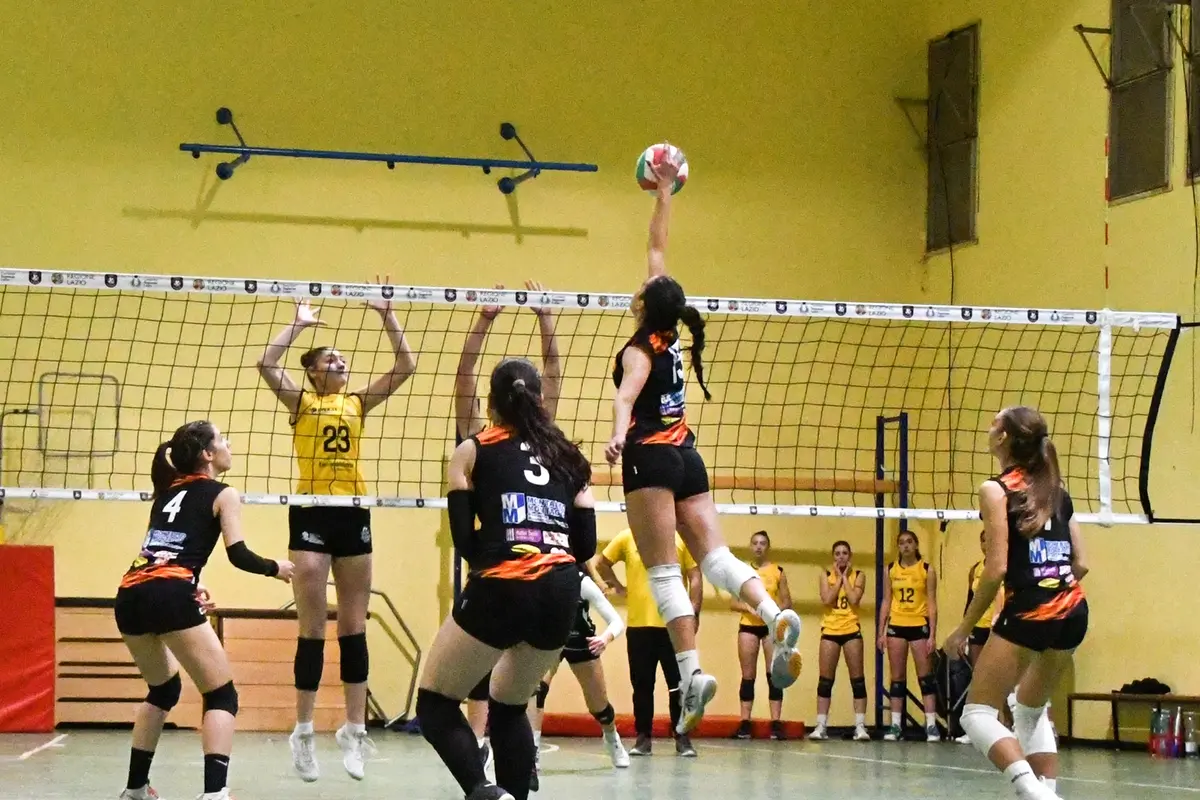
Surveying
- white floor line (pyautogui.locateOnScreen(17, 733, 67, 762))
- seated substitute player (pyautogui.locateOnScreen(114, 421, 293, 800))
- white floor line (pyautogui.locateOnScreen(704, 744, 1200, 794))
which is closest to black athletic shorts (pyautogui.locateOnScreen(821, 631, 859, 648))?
white floor line (pyautogui.locateOnScreen(704, 744, 1200, 794))

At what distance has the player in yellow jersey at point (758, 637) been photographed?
15.2 meters

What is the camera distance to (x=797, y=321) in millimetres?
16828

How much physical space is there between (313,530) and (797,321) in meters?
9.03

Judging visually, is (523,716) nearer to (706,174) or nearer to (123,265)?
(123,265)

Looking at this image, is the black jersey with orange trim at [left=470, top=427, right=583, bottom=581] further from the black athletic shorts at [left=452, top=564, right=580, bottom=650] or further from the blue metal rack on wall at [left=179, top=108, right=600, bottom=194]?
the blue metal rack on wall at [left=179, top=108, right=600, bottom=194]

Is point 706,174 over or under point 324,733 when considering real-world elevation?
over

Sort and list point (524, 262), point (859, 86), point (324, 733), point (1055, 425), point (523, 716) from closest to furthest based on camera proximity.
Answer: point (523, 716), point (324, 733), point (1055, 425), point (524, 262), point (859, 86)

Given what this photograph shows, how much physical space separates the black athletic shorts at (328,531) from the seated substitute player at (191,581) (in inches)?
54.5

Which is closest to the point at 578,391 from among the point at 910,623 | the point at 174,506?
the point at 910,623

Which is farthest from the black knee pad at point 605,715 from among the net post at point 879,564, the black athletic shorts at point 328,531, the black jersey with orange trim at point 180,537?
the net post at point 879,564

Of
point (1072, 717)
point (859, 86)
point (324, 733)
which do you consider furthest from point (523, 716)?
point (859, 86)

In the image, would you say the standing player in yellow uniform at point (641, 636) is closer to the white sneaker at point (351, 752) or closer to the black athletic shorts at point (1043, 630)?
the white sneaker at point (351, 752)

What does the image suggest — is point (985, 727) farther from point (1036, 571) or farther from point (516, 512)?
point (516, 512)

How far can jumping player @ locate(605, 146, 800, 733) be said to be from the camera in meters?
6.64
